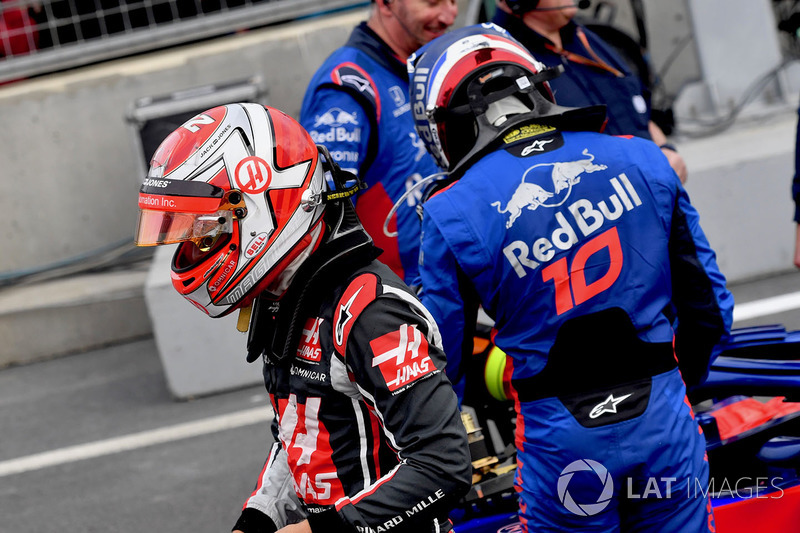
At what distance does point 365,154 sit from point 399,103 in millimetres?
231

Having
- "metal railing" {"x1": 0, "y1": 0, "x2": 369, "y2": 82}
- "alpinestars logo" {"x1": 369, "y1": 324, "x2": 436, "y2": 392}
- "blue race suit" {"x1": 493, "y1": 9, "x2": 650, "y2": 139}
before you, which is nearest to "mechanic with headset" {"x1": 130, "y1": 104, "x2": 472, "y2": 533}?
"alpinestars logo" {"x1": 369, "y1": 324, "x2": 436, "y2": 392}

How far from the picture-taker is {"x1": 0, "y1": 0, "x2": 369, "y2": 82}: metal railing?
799cm

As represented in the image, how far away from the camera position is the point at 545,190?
2172 mm

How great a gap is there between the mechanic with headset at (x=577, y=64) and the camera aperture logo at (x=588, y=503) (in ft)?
5.44

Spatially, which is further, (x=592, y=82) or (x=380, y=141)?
(x=592, y=82)

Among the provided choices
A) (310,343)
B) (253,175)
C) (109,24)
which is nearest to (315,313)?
(310,343)

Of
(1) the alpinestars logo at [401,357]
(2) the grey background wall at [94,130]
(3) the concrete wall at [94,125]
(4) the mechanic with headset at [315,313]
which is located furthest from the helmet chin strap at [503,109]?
(3) the concrete wall at [94,125]

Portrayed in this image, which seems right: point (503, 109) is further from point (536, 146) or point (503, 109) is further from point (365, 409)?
point (365, 409)

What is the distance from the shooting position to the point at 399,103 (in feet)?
11.0

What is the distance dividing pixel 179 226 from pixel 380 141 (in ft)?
4.81

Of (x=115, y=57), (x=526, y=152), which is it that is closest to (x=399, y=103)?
(x=526, y=152)

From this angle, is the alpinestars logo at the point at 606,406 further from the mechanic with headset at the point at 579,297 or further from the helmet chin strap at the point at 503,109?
the helmet chin strap at the point at 503,109

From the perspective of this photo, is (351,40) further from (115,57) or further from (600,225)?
(115,57)

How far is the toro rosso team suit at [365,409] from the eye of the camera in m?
1.76
